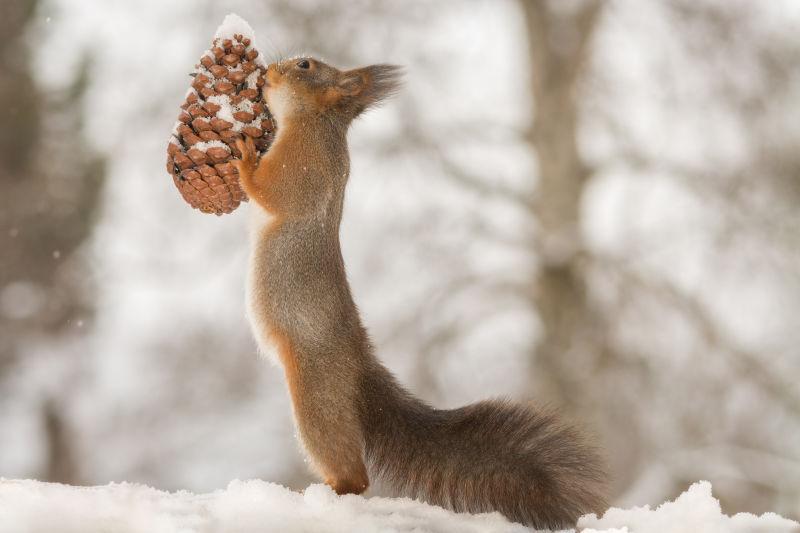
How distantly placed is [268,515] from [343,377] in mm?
Result: 382

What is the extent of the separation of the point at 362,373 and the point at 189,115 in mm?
477

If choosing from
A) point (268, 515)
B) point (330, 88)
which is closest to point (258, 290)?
point (330, 88)

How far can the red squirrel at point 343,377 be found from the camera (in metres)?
1.33

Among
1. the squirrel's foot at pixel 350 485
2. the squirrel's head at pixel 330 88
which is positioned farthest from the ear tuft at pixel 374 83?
the squirrel's foot at pixel 350 485

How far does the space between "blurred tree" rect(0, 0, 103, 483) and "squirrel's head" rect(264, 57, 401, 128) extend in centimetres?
469

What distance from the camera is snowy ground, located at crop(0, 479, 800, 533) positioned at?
1156 millimetres

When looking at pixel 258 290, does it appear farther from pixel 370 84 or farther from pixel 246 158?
pixel 370 84

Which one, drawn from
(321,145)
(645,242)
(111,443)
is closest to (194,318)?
(111,443)

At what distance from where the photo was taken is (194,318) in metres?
6.20

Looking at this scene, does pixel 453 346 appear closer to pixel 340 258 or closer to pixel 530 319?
pixel 530 319

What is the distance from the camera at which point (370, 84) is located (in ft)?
6.38

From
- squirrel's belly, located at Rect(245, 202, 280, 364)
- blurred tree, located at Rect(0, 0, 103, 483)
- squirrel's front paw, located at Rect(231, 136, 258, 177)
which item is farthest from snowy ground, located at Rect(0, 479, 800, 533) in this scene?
blurred tree, located at Rect(0, 0, 103, 483)

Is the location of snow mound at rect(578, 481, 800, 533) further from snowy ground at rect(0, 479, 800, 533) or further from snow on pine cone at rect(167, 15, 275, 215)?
snow on pine cone at rect(167, 15, 275, 215)

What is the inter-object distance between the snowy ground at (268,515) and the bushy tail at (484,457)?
4 cm
